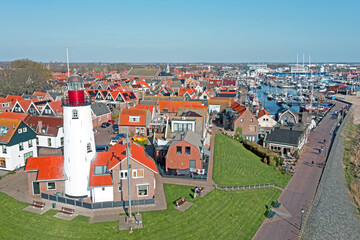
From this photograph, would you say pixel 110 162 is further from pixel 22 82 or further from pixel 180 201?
pixel 22 82

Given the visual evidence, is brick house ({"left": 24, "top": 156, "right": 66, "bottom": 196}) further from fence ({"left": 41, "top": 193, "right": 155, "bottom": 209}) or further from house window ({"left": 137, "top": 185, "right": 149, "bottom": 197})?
house window ({"left": 137, "top": 185, "right": 149, "bottom": 197})

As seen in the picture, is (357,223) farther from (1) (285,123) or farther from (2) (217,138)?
(1) (285,123)

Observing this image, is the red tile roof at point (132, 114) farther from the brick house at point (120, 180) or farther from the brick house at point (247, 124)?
the brick house at point (120, 180)

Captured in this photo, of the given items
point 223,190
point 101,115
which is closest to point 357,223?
point 223,190

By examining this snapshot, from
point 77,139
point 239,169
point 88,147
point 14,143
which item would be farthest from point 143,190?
point 14,143

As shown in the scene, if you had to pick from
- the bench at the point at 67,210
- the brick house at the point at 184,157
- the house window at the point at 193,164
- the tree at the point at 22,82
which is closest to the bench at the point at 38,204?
the bench at the point at 67,210

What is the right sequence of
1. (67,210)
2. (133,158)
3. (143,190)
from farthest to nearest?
(143,190)
(133,158)
(67,210)
